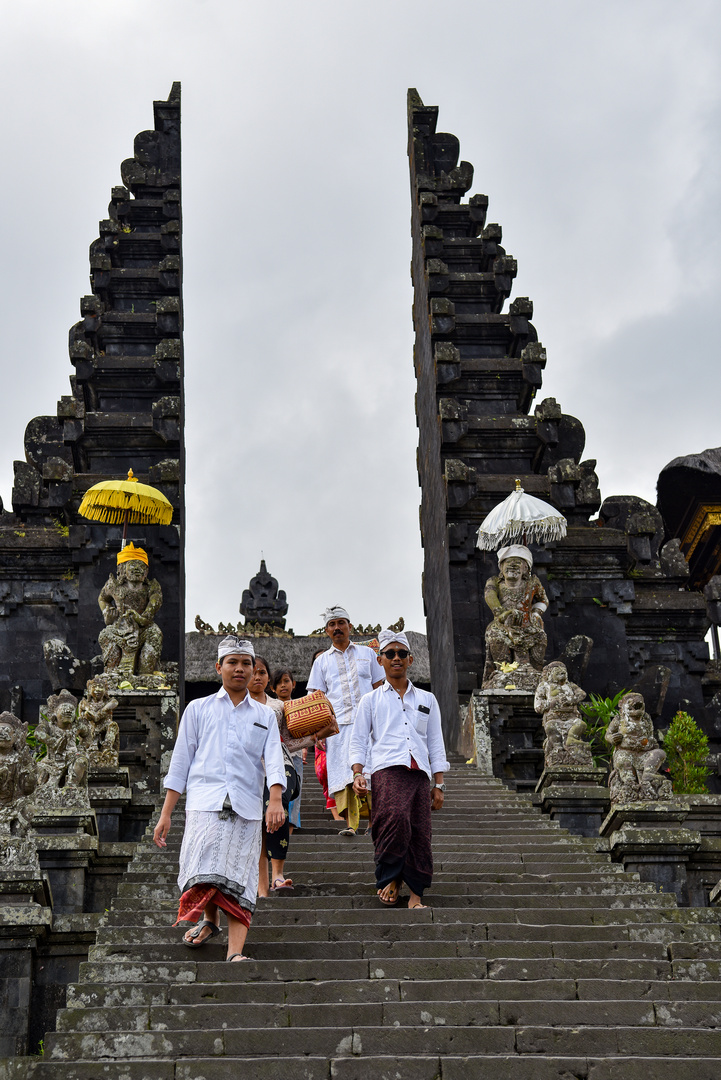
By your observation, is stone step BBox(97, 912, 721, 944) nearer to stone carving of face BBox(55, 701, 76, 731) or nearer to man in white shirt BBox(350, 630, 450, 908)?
man in white shirt BBox(350, 630, 450, 908)

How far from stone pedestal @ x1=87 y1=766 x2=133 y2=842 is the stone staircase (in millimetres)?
→ 1561

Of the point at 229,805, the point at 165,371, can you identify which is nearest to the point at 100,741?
the point at 229,805

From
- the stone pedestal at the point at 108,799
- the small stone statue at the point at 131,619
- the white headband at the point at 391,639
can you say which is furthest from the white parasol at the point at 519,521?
the white headband at the point at 391,639

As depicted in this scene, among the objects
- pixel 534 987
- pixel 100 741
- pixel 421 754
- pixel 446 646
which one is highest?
pixel 446 646

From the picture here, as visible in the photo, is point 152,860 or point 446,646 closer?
point 152,860

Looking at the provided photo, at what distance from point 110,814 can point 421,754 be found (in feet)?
Answer: 12.7

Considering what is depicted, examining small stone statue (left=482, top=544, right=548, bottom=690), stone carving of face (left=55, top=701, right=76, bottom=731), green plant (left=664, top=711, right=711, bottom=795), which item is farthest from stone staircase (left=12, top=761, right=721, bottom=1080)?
green plant (left=664, top=711, right=711, bottom=795)

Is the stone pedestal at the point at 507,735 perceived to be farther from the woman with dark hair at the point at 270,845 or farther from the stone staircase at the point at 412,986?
the woman with dark hair at the point at 270,845

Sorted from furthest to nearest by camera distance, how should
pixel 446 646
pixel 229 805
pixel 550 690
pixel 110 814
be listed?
1. pixel 446 646
2. pixel 550 690
3. pixel 110 814
4. pixel 229 805

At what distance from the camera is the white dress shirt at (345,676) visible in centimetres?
1108

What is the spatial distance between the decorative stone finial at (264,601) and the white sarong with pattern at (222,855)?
60.7 feet

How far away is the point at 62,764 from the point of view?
35.9 feet

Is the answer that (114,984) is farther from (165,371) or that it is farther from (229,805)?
(165,371)

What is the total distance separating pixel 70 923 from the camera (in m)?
9.46
